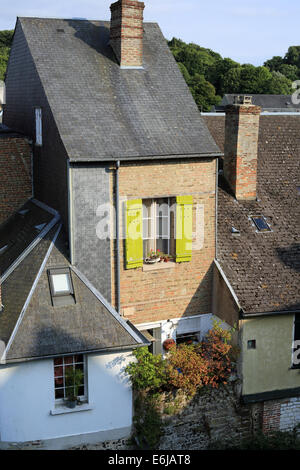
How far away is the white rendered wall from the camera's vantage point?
1204 centimetres

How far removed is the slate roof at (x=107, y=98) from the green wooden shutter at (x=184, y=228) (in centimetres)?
135

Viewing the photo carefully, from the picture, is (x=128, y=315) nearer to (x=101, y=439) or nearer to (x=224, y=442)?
(x=101, y=439)

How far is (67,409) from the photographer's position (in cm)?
1248

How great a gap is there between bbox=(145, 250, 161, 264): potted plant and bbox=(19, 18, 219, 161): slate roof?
2.75 m

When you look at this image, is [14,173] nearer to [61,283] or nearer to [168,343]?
[61,283]

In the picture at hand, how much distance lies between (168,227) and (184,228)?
0.48 metres

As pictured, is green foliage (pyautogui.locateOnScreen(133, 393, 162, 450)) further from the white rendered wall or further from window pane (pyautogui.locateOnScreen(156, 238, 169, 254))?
window pane (pyautogui.locateOnScreen(156, 238, 169, 254))

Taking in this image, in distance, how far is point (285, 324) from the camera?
47.8ft

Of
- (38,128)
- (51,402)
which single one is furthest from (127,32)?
(51,402)

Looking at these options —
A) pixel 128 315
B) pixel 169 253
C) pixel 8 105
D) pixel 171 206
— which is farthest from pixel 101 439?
pixel 8 105

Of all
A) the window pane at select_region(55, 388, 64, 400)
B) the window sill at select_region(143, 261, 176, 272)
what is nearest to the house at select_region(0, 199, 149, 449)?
the window pane at select_region(55, 388, 64, 400)

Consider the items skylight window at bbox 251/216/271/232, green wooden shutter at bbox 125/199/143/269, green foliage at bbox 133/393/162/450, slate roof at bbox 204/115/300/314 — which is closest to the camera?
green foliage at bbox 133/393/162/450

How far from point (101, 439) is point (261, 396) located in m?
4.44

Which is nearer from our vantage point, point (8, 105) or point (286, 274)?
point (286, 274)
